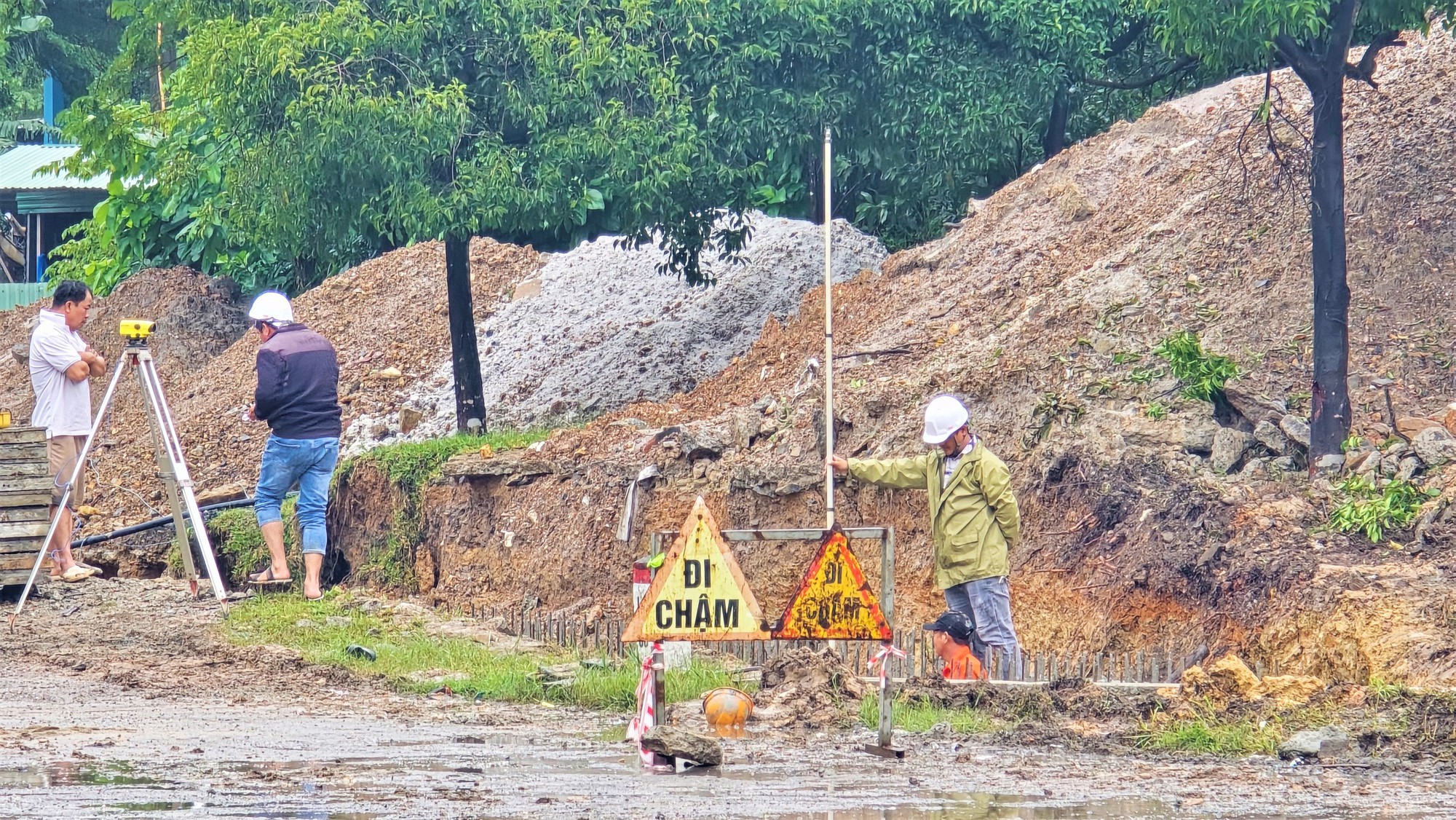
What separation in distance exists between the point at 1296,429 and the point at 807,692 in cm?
509

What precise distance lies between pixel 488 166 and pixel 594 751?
321 inches

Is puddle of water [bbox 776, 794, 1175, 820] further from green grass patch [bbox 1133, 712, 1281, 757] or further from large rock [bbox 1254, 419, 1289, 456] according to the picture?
large rock [bbox 1254, 419, 1289, 456]

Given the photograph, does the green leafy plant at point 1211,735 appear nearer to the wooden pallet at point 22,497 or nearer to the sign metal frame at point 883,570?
the sign metal frame at point 883,570

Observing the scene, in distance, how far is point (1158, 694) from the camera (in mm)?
8430

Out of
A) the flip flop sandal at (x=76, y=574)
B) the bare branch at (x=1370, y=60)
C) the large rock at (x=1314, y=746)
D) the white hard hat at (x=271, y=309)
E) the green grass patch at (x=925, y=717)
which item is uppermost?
the bare branch at (x=1370, y=60)

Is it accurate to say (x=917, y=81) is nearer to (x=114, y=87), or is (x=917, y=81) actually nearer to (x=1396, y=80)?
(x=1396, y=80)

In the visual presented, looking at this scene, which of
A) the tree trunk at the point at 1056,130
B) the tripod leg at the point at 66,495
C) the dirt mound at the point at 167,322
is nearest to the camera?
the tripod leg at the point at 66,495

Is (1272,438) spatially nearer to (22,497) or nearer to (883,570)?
(883,570)

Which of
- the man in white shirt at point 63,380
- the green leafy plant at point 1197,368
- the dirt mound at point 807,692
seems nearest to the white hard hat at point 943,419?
the dirt mound at point 807,692

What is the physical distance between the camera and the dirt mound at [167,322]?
81.9ft

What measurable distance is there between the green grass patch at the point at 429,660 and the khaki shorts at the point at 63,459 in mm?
1425

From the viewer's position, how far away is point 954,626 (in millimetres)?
9117

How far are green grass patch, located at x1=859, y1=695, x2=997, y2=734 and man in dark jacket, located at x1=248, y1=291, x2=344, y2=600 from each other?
13.6 ft

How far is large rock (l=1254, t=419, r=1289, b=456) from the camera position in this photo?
12.1m
